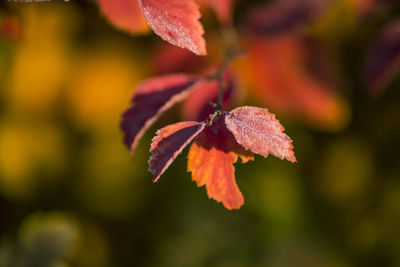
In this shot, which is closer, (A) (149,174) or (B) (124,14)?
(B) (124,14)

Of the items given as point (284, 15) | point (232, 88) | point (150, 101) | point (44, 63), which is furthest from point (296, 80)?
point (44, 63)

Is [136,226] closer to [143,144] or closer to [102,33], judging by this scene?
[143,144]

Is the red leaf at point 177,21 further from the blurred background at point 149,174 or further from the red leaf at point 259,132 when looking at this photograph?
the blurred background at point 149,174

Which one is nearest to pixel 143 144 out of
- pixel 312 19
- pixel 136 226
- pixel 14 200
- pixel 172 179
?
pixel 172 179

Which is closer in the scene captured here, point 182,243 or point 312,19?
point 312,19

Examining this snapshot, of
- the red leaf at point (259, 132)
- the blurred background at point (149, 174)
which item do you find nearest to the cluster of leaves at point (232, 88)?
the red leaf at point (259, 132)

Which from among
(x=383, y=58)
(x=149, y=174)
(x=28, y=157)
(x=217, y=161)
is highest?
(x=217, y=161)

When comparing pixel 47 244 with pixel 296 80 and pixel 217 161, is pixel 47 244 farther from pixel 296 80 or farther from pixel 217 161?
pixel 296 80
